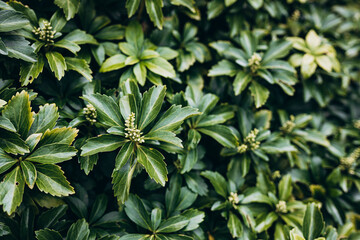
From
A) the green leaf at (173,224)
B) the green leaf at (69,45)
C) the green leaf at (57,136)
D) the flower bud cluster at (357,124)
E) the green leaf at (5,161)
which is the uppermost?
the green leaf at (69,45)

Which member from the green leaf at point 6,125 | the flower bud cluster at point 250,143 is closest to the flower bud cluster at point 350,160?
the flower bud cluster at point 250,143

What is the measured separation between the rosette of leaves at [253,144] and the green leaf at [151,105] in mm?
591

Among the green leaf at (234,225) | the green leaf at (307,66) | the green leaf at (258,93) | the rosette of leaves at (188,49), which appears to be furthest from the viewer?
the green leaf at (307,66)

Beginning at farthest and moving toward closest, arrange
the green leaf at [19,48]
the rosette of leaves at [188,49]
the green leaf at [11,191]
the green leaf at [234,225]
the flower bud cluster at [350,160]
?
1. the flower bud cluster at [350,160]
2. the rosette of leaves at [188,49]
3. the green leaf at [234,225]
4. the green leaf at [19,48]
5. the green leaf at [11,191]

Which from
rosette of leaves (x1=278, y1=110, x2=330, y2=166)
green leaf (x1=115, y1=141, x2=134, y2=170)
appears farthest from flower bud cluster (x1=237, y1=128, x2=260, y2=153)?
green leaf (x1=115, y1=141, x2=134, y2=170)

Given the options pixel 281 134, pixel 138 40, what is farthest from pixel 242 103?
pixel 138 40

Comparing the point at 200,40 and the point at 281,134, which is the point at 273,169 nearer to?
the point at 281,134

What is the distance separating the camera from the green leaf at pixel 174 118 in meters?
1.39

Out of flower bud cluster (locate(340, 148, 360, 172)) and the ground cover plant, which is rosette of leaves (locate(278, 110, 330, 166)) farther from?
flower bud cluster (locate(340, 148, 360, 172))

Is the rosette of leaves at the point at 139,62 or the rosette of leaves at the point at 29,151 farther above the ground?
the rosette of leaves at the point at 139,62

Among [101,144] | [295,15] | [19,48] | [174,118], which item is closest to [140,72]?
[174,118]

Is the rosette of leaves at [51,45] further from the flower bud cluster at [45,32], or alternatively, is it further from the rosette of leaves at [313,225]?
the rosette of leaves at [313,225]

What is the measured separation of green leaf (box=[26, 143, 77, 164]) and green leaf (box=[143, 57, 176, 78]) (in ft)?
2.14

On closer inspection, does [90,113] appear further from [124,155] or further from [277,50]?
[277,50]
